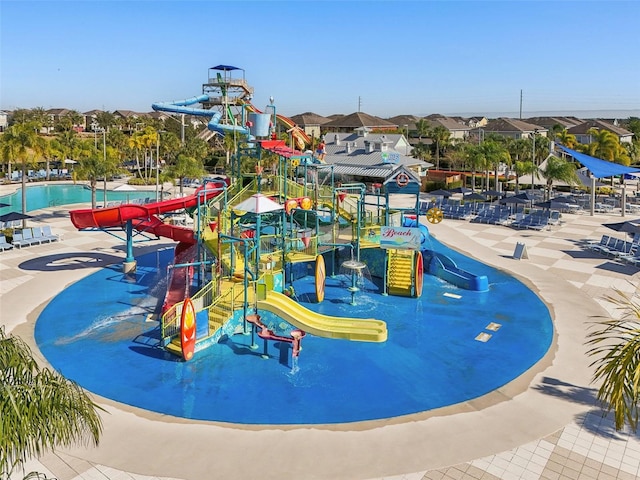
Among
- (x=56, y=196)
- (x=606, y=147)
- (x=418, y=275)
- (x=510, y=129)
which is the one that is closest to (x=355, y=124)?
(x=510, y=129)

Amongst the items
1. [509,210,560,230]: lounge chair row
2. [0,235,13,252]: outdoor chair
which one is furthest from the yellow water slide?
[509,210,560,230]: lounge chair row

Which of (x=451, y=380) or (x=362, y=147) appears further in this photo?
(x=362, y=147)

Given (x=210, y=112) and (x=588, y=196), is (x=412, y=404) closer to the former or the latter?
(x=210, y=112)

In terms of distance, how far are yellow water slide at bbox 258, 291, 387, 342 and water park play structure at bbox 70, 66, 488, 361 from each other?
35 millimetres

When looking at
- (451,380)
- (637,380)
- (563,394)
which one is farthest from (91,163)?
(637,380)

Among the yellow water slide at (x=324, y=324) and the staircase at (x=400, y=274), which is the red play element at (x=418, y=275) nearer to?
the staircase at (x=400, y=274)

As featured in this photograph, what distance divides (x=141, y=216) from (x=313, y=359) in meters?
12.4

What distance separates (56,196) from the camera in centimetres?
5653

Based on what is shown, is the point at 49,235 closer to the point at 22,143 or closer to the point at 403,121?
the point at 22,143

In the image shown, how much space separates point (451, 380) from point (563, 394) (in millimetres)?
3071

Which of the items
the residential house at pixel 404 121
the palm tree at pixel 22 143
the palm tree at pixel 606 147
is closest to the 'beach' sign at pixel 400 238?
the palm tree at pixel 22 143

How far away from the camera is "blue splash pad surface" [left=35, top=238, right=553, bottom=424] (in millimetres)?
15352

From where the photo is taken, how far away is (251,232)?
84.3ft

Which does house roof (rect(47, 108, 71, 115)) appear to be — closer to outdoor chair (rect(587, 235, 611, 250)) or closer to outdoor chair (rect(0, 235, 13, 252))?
outdoor chair (rect(0, 235, 13, 252))
